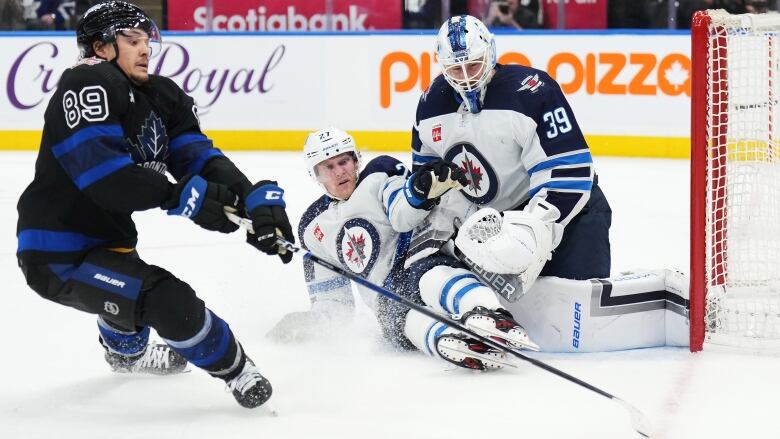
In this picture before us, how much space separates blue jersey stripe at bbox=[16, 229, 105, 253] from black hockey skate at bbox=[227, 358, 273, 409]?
0.47 m

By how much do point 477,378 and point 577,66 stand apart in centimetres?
481

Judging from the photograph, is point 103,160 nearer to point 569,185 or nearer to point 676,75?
point 569,185

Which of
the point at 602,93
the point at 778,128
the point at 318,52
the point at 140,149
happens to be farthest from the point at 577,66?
the point at 140,149

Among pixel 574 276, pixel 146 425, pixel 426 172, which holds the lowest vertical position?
pixel 146 425

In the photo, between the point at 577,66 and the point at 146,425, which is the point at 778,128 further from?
the point at 577,66

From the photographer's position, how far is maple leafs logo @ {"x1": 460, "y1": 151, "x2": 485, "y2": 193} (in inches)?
128

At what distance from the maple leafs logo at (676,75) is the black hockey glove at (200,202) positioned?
521cm

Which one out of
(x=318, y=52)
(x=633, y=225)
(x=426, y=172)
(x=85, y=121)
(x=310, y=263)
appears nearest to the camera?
(x=85, y=121)

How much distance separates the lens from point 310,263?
3361mm

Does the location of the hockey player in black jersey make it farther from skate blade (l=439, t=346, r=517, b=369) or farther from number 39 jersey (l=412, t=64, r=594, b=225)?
number 39 jersey (l=412, t=64, r=594, b=225)

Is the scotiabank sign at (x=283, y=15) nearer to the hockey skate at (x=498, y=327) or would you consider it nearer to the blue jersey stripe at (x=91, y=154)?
the hockey skate at (x=498, y=327)

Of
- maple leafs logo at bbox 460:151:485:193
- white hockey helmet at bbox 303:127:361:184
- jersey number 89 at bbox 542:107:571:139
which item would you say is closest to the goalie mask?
white hockey helmet at bbox 303:127:361:184

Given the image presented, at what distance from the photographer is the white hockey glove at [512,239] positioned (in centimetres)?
298

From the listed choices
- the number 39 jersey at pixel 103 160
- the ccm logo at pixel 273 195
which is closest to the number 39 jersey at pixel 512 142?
the number 39 jersey at pixel 103 160
